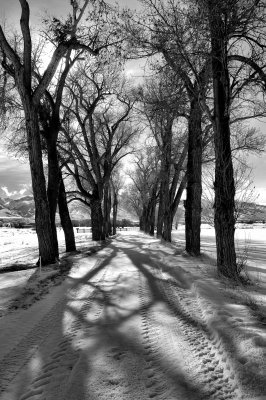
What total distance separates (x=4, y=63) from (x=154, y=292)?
8.88 m

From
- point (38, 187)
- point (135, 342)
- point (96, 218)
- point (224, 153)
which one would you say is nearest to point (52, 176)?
point (38, 187)

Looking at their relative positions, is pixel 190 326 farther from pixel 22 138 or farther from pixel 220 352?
pixel 22 138

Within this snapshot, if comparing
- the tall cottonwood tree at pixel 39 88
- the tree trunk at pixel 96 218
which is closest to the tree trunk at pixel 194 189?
the tall cottonwood tree at pixel 39 88

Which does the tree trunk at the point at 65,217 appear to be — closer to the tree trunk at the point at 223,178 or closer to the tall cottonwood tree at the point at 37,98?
the tall cottonwood tree at the point at 37,98

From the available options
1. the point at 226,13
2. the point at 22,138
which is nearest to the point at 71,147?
the point at 22,138

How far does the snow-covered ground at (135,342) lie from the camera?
2908mm

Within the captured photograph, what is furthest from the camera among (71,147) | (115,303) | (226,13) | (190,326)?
(71,147)

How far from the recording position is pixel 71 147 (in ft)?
62.0

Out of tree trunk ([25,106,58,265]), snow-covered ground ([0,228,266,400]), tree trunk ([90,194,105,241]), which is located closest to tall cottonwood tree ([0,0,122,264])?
tree trunk ([25,106,58,265])

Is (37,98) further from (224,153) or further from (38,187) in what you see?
(224,153)

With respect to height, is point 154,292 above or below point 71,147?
below

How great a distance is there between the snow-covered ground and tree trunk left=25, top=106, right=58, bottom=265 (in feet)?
12.2

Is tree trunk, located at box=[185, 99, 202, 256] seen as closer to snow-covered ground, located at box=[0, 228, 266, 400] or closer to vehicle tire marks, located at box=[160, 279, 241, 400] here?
snow-covered ground, located at box=[0, 228, 266, 400]

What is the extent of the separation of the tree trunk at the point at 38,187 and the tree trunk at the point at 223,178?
5.77 m
